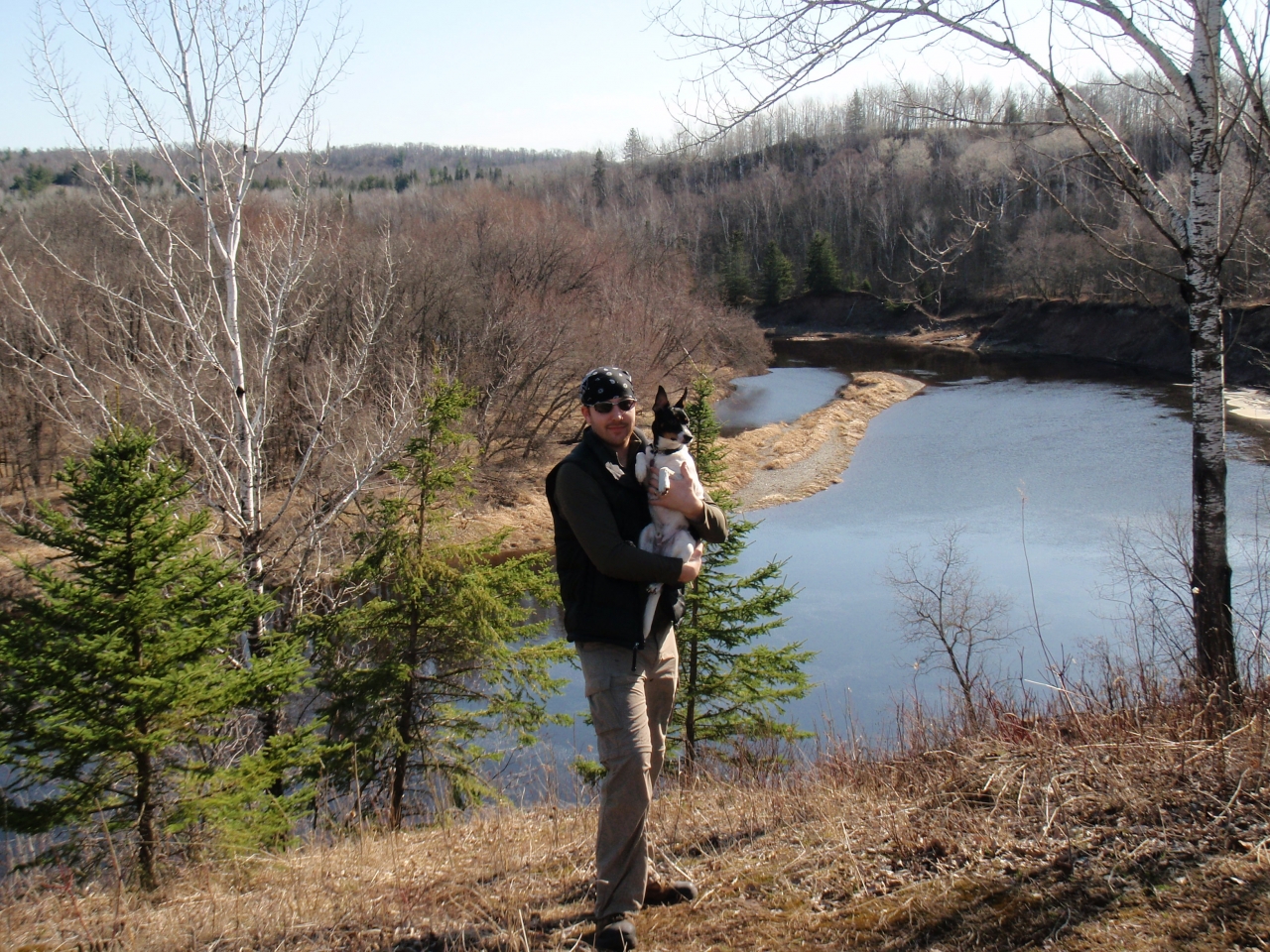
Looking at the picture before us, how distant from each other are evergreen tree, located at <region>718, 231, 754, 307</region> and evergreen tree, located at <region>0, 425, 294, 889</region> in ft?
191

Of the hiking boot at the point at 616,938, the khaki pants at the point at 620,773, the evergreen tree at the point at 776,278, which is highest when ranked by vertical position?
the evergreen tree at the point at 776,278

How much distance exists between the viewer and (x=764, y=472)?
1109 inches

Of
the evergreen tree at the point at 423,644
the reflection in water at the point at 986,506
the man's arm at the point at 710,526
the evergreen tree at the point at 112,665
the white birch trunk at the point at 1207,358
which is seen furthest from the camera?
the reflection in water at the point at 986,506

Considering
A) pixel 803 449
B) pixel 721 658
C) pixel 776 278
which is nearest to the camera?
pixel 721 658

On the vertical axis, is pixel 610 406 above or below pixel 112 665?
above

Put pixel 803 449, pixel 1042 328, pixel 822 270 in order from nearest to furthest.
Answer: pixel 803 449, pixel 1042 328, pixel 822 270

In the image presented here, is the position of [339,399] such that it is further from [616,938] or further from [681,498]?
[616,938]

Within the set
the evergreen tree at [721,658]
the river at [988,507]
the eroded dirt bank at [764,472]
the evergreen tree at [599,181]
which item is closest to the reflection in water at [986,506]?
the river at [988,507]

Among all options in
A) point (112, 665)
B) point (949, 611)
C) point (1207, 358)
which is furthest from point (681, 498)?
point (949, 611)

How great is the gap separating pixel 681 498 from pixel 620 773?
→ 958mm

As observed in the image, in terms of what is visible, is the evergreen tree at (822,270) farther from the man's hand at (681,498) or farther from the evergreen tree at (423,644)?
the man's hand at (681,498)

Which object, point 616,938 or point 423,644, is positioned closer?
point 616,938

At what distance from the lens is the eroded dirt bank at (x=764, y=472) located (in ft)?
79.2

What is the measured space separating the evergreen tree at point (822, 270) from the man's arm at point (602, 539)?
66232 millimetres
